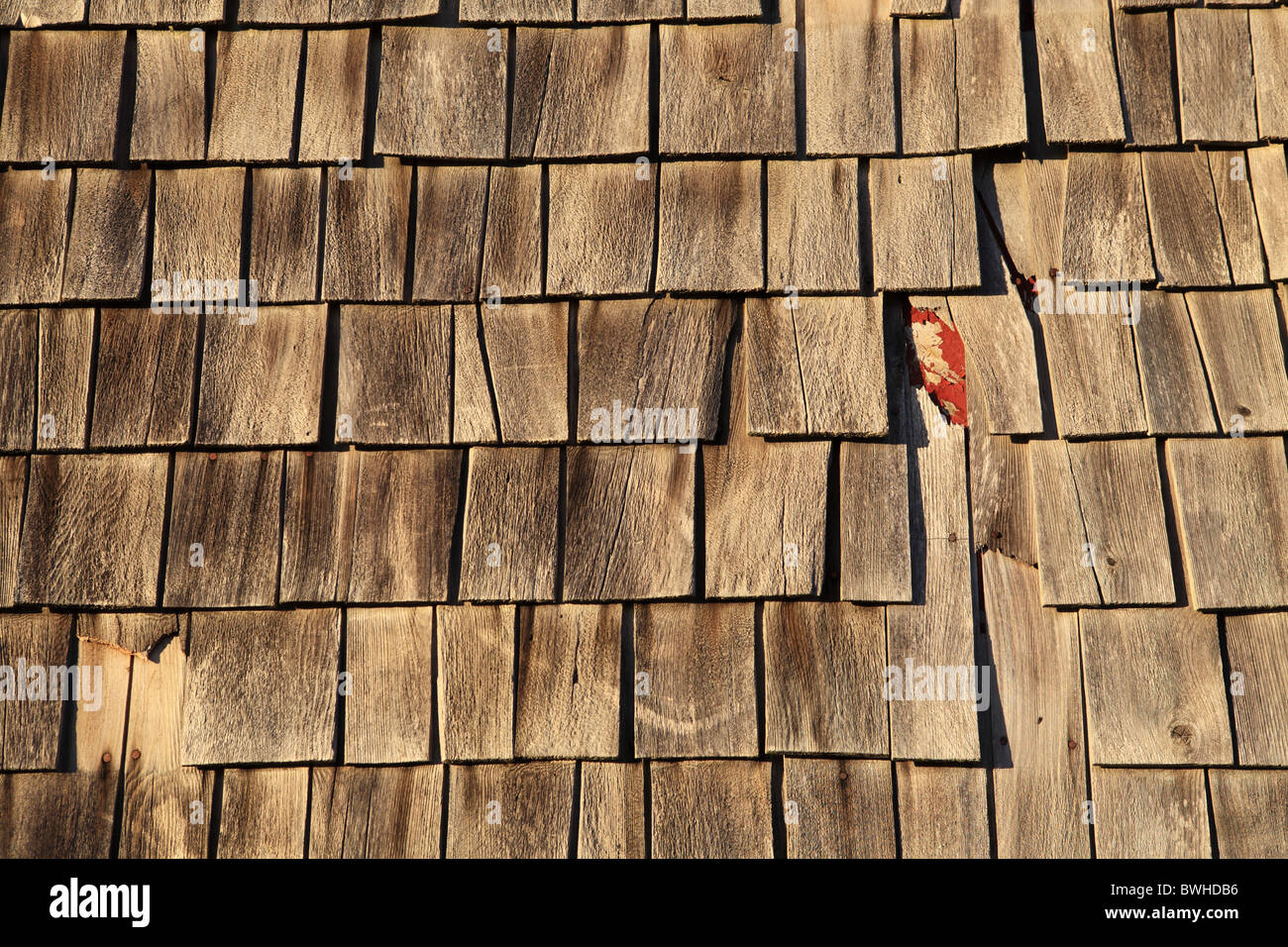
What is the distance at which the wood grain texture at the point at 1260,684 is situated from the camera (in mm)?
2096

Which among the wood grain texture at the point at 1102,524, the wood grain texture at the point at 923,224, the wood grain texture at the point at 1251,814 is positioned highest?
the wood grain texture at the point at 923,224

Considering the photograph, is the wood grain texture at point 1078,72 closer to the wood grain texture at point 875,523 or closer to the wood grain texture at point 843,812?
the wood grain texture at point 875,523

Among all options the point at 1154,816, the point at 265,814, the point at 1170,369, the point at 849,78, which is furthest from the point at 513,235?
the point at 1154,816

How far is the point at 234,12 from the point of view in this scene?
7.92 ft

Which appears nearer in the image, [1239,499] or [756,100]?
[1239,499]

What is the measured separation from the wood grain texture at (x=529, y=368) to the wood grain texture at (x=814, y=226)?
537 millimetres

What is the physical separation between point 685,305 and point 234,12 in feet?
4.49

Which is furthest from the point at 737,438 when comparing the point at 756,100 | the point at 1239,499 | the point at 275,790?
the point at 275,790

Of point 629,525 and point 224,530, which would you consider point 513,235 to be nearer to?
point 629,525

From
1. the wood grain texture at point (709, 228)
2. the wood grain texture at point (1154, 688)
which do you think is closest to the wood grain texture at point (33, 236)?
the wood grain texture at point (709, 228)

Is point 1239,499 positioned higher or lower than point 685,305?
lower

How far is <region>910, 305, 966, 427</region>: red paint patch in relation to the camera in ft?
7.50
